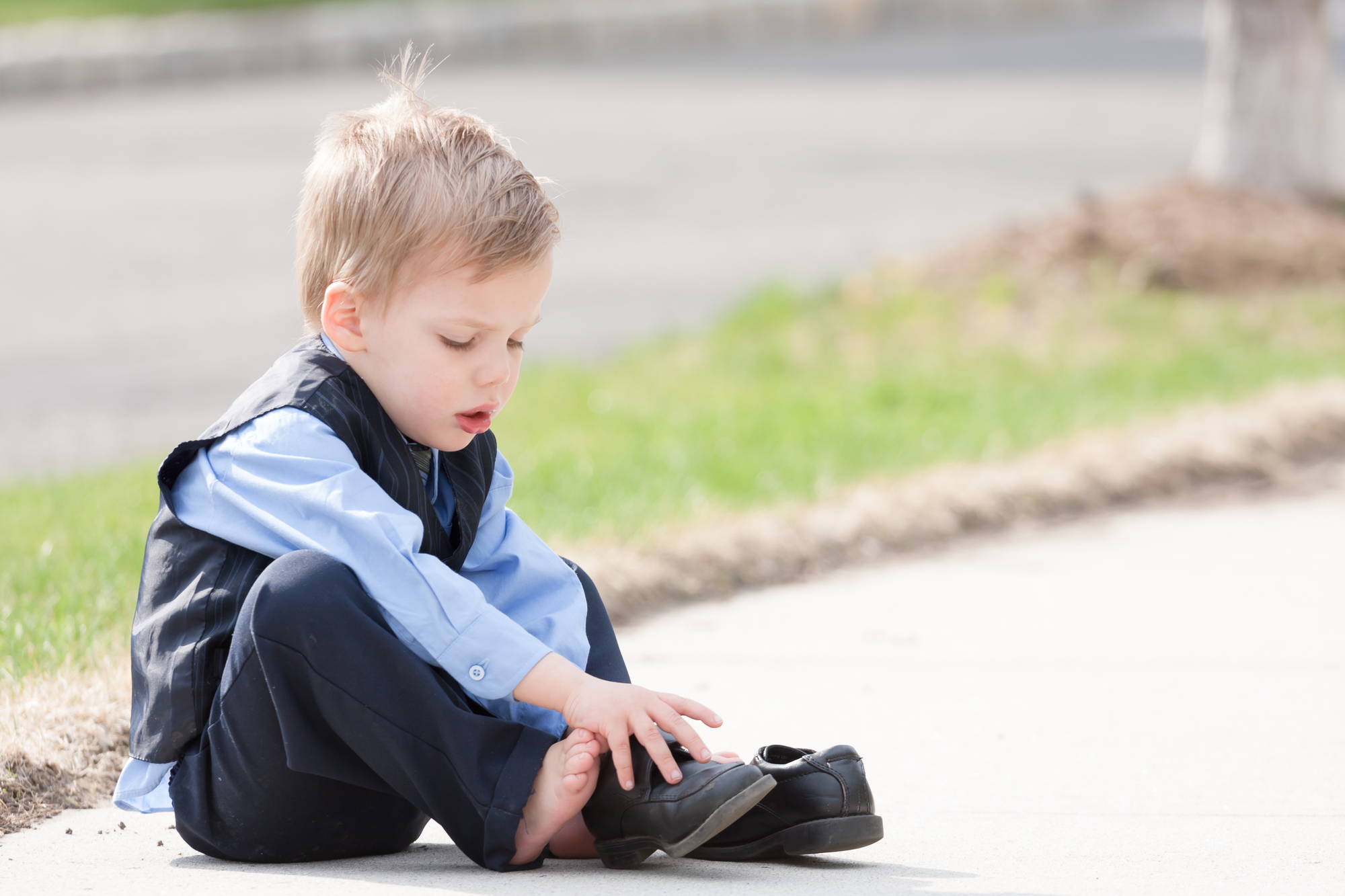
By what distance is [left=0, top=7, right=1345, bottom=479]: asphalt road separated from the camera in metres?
6.79

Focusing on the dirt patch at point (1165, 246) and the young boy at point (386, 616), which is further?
the dirt patch at point (1165, 246)

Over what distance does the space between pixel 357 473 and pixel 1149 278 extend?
5.07m

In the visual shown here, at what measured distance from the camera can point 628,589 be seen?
3629 mm

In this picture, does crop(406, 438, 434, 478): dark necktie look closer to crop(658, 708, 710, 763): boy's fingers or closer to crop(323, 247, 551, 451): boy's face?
crop(323, 247, 551, 451): boy's face

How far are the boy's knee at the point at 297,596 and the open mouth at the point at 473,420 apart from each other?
30cm

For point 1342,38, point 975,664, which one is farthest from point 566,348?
point 1342,38

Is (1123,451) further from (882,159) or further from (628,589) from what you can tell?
(882,159)

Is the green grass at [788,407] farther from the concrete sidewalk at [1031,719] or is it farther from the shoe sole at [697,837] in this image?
the shoe sole at [697,837]

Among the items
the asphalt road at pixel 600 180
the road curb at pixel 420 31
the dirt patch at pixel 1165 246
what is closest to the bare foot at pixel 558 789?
the asphalt road at pixel 600 180

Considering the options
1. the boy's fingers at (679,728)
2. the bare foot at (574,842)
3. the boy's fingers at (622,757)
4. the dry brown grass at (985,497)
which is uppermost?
the boy's fingers at (679,728)

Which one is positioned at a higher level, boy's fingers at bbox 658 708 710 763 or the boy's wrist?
the boy's wrist

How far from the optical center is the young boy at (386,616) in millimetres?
2031

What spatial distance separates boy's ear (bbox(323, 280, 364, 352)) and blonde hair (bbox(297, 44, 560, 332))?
2 centimetres

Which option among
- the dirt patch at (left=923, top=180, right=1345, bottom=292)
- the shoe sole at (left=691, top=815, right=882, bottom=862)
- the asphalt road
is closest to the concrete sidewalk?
the shoe sole at (left=691, top=815, right=882, bottom=862)
